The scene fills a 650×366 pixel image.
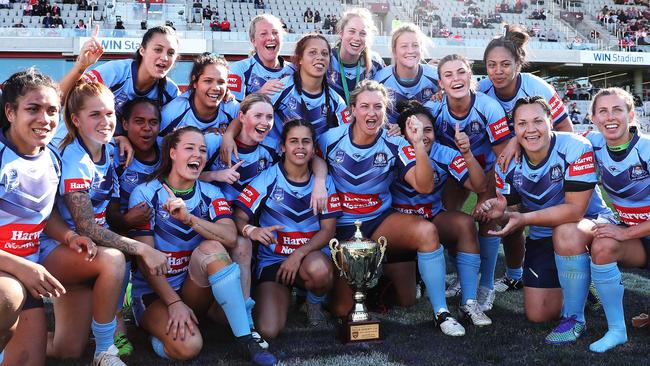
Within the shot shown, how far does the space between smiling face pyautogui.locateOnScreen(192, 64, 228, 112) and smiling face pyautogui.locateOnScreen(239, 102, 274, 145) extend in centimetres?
21

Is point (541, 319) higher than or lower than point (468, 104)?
lower

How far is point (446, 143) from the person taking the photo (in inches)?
170

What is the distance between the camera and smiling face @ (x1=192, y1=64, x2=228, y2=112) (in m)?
3.90

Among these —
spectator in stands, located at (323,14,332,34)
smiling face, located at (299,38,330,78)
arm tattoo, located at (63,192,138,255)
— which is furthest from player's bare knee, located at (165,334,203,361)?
spectator in stands, located at (323,14,332,34)

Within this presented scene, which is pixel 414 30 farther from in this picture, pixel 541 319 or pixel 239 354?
pixel 239 354

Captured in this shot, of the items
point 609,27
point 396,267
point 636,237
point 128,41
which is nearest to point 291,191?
point 396,267

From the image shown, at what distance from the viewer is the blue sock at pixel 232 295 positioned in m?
3.12

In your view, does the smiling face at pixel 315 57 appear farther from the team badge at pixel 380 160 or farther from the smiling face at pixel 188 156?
the smiling face at pixel 188 156

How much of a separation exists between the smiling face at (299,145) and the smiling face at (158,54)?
1046mm

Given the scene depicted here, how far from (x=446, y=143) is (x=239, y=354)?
2119 millimetres

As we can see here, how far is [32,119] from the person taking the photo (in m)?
2.71

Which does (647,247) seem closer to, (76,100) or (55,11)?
(76,100)

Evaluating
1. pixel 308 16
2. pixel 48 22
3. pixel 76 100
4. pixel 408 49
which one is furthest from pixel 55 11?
pixel 76 100

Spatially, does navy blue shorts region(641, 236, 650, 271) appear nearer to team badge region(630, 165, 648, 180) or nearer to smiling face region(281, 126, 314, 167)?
team badge region(630, 165, 648, 180)
